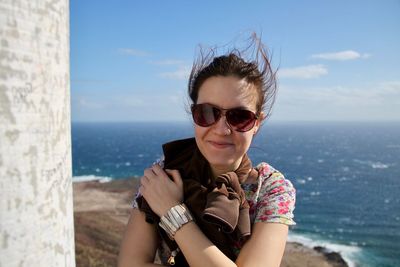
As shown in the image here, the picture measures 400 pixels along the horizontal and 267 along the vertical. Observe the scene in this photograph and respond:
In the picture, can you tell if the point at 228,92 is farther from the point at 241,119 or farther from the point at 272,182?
the point at 272,182

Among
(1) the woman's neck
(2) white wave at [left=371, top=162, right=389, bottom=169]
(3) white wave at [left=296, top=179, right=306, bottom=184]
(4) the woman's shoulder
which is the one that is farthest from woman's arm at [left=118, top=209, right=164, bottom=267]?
(2) white wave at [left=371, top=162, right=389, bottom=169]

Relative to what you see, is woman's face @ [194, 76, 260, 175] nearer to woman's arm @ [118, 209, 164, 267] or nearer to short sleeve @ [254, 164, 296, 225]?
short sleeve @ [254, 164, 296, 225]

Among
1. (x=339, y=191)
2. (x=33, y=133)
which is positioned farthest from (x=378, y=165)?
(x=33, y=133)

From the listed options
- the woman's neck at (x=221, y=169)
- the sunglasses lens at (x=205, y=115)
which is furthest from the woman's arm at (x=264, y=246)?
the sunglasses lens at (x=205, y=115)

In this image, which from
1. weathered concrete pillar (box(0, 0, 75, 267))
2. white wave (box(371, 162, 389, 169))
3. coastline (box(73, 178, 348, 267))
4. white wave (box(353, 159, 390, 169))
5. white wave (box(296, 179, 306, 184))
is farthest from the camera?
white wave (box(353, 159, 390, 169))

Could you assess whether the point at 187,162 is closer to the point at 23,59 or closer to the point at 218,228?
the point at 218,228

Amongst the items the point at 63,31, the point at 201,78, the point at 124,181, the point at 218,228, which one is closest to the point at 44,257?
the point at 63,31
